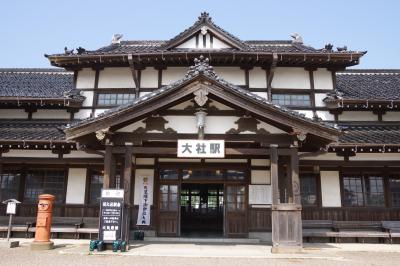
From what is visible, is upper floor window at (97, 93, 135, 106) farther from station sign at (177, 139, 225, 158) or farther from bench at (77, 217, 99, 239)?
station sign at (177, 139, 225, 158)

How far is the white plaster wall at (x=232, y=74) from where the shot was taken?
15102 millimetres

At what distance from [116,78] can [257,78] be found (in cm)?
654

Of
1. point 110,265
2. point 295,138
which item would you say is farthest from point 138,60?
point 110,265

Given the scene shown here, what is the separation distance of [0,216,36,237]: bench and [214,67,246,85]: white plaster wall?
10193 mm

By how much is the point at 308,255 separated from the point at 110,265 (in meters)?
5.70

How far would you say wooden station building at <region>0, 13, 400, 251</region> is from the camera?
10.8 meters

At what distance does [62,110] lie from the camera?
1532 centimetres

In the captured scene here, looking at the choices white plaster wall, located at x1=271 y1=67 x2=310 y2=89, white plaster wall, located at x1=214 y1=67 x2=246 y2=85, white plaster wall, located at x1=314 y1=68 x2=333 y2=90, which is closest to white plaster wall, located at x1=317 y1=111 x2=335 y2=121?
white plaster wall, located at x1=314 y1=68 x2=333 y2=90

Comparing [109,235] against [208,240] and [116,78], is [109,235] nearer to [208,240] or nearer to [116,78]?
[208,240]

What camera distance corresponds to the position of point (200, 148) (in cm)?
1073

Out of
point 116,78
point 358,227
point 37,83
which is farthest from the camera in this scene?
point 37,83

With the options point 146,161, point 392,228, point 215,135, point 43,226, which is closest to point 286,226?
point 215,135

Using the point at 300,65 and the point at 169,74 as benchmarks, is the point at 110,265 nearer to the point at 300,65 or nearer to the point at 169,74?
the point at 169,74

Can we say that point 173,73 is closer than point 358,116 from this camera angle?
No
